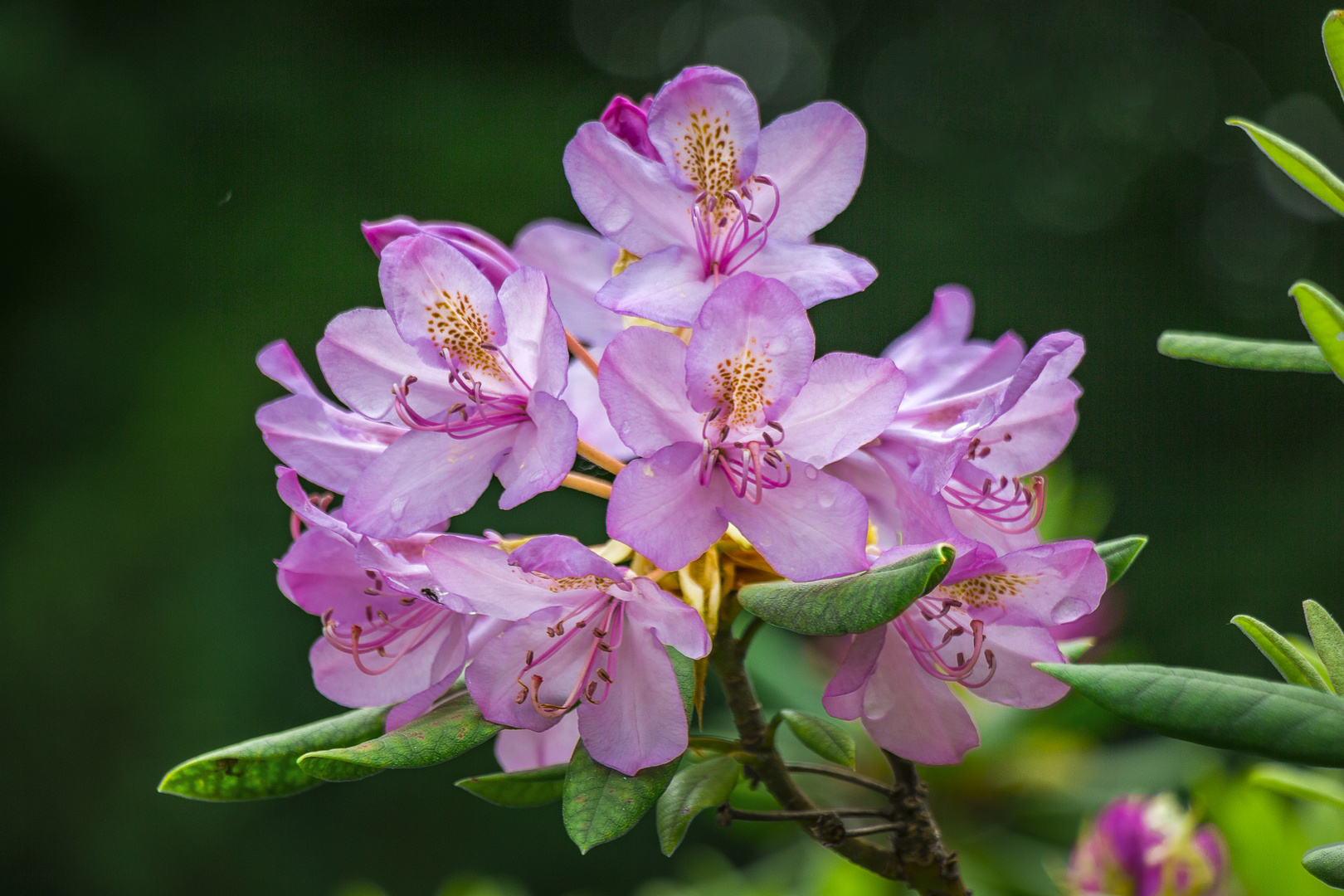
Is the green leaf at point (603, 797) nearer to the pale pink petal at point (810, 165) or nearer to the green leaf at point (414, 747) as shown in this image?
the green leaf at point (414, 747)

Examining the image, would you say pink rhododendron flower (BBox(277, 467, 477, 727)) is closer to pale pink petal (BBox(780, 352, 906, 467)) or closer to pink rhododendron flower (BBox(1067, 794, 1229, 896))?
pale pink petal (BBox(780, 352, 906, 467))

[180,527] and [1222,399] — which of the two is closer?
[180,527]

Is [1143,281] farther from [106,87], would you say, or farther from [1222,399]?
[106,87]

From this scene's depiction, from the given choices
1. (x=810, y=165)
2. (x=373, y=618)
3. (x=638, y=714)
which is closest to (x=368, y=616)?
(x=373, y=618)

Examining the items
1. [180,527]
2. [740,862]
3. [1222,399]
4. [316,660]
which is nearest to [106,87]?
[180,527]

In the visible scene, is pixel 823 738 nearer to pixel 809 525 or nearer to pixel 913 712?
pixel 913 712
